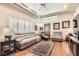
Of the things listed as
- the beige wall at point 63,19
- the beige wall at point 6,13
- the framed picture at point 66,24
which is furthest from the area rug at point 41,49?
the beige wall at point 6,13

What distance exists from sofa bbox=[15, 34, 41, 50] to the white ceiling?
604 mm

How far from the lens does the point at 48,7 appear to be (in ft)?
6.44

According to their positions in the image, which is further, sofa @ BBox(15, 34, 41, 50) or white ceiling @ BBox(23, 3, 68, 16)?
white ceiling @ BBox(23, 3, 68, 16)

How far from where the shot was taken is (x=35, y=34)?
6.72 feet

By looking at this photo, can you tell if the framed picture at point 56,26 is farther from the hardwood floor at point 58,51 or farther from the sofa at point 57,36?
the hardwood floor at point 58,51

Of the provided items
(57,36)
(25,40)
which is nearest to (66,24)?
(57,36)

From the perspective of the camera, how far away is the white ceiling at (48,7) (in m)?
1.95

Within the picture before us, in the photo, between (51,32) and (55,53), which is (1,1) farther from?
(55,53)

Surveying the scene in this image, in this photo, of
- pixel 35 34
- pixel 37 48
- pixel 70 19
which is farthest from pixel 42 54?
pixel 70 19

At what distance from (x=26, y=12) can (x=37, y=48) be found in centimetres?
87

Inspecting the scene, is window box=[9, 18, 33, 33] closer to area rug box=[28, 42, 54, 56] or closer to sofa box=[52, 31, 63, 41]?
area rug box=[28, 42, 54, 56]

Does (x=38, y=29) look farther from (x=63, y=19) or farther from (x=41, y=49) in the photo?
(x=63, y=19)

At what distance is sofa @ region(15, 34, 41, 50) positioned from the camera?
6.04ft

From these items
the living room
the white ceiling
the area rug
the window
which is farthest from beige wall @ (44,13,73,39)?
the window
